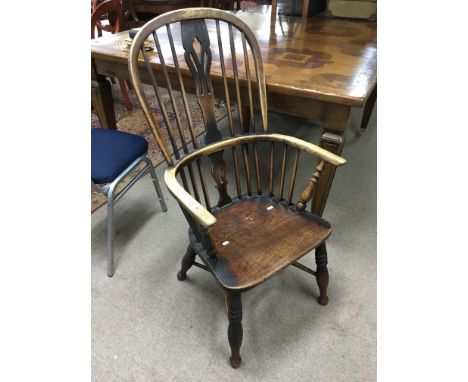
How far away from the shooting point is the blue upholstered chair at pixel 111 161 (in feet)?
3.95

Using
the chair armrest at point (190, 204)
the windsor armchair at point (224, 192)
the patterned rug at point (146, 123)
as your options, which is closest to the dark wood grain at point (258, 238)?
the windsor armchair at point (224, 192)

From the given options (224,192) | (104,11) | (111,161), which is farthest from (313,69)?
(104,11)

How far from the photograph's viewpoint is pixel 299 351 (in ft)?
3.68

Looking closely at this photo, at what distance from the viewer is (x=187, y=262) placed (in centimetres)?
128

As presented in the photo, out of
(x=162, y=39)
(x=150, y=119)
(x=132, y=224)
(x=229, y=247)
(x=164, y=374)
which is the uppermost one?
(x=162, y=39)

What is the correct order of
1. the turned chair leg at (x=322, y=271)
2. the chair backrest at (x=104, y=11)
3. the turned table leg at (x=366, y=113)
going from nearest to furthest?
1. the turned chair leg at (x=322, y=271)
2. the chair backrest at (x=104, y=11)
3. the turned table leg at (x=366, y=113)

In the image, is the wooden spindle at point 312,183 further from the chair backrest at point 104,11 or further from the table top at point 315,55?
the chair backrest at point 104,11

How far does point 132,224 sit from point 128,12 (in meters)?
2.55

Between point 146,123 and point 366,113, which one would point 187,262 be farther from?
point 366,113

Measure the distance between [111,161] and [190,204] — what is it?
64 cm

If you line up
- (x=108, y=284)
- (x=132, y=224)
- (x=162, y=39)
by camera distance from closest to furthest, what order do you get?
(x=108, y=284) → (x=162, y=39) → (x=132, y=224)

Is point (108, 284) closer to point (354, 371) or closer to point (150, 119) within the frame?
point (150, 119)

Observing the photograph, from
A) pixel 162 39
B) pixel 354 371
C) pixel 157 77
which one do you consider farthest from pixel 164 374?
pixel 162 39

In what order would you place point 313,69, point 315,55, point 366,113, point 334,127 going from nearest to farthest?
point 334,127
point 313,69
point 315,55
point 366,113
